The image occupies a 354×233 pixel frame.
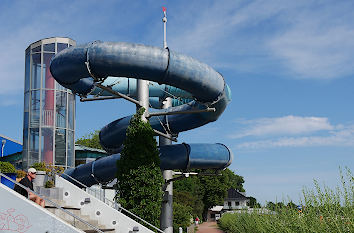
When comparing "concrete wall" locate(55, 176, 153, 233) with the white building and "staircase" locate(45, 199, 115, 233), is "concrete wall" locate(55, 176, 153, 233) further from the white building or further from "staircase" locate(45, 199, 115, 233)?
the white building

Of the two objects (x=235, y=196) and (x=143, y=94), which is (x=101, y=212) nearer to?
(x=143, y=94)

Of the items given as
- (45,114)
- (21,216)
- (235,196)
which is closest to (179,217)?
(45,114)

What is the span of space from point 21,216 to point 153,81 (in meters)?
7.47

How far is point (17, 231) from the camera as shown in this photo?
874 cm

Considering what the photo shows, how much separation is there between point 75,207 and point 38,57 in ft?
85.8

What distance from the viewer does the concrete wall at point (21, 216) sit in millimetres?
8719

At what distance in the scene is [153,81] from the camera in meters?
15.1

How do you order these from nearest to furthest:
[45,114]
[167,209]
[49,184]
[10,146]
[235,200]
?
[49,184]
[167,209]
[45,114]
[10,146]
[235,200]

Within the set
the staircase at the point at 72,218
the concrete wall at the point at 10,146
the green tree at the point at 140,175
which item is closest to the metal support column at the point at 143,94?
the green tree at the point at 140,175

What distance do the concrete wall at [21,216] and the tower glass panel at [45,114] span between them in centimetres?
2612

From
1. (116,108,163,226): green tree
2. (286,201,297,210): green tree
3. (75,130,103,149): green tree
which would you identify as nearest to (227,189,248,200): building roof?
(75,130,103,149): green tree

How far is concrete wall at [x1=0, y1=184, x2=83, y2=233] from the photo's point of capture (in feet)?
28.6

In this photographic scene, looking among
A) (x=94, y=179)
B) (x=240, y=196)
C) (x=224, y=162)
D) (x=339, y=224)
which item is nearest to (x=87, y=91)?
(x=94, y=179)

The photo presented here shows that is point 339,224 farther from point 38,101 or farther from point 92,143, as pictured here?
point 92,143
